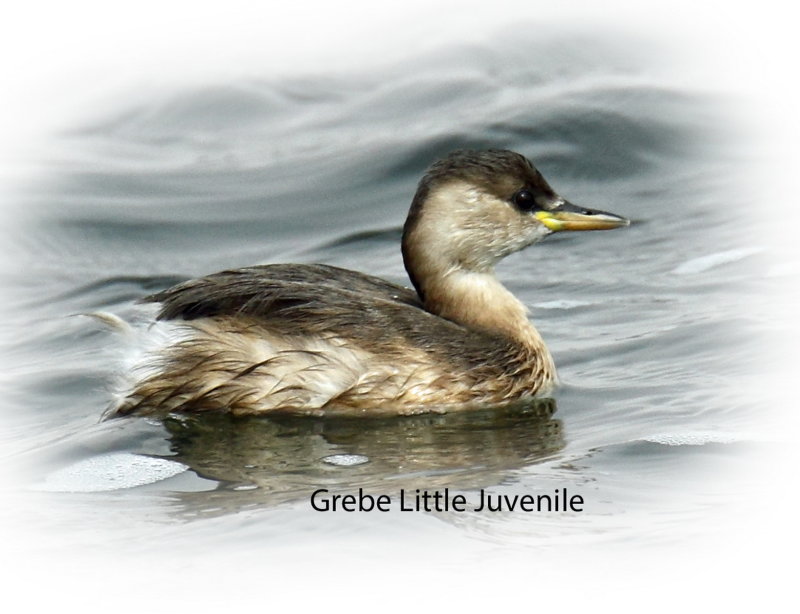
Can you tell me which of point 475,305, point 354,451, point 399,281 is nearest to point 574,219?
→ point 475,305

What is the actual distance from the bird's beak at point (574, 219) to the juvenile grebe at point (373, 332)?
0.15 meters

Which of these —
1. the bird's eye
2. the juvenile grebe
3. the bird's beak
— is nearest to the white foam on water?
the juvenile grebe

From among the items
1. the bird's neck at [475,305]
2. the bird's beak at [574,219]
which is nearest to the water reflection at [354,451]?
the bird's neck at [475,305]

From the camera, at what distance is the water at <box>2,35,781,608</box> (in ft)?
17.5

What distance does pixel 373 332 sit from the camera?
6305mm

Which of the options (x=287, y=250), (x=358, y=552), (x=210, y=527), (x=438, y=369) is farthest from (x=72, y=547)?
(x=287, y=250)

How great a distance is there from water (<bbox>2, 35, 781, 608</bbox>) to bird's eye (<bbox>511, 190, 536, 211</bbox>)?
2.87 ft

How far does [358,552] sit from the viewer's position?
5.04 meters

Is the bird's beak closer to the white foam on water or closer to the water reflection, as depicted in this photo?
the water reflection

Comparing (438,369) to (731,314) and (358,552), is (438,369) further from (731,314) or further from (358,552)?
(731,314)

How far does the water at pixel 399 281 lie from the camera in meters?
5.35

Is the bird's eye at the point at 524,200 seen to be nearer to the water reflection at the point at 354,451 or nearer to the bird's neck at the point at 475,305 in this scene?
the bird's neck at the point at 475,305

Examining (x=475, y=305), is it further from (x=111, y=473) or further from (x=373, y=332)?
(x=111, y=473)

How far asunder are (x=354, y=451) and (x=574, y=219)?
1728 millimetres
